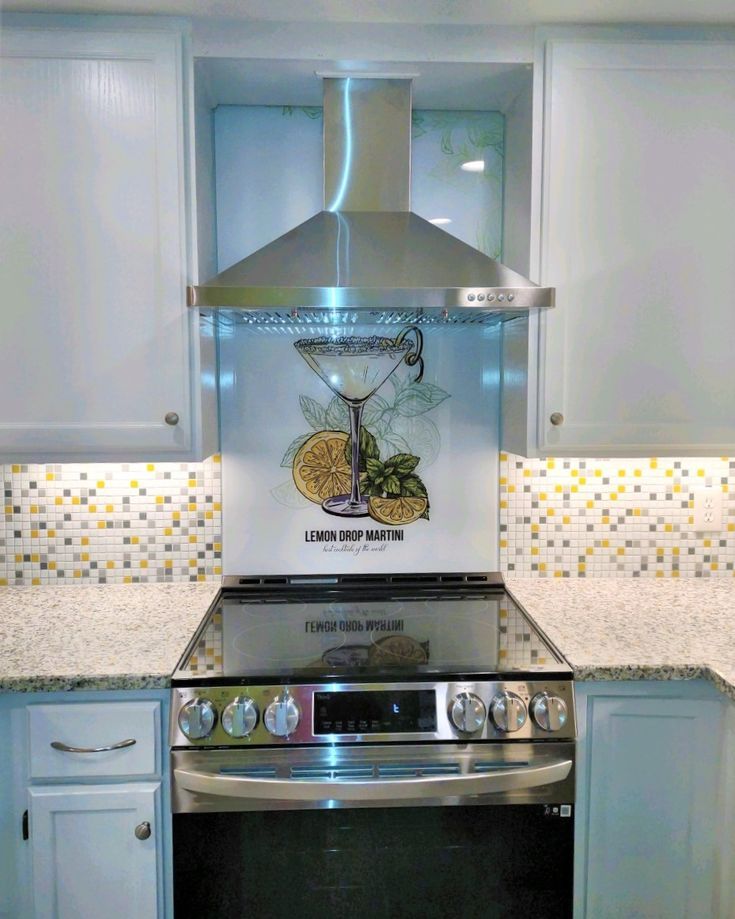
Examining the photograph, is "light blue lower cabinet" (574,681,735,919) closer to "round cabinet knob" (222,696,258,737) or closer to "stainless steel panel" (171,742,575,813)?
"stainless steel panel" (171,742,575,813)

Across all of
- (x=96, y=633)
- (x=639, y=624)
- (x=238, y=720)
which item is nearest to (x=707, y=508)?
(x=639, y=624)

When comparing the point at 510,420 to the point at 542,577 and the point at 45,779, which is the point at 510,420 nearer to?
the point at 542,577

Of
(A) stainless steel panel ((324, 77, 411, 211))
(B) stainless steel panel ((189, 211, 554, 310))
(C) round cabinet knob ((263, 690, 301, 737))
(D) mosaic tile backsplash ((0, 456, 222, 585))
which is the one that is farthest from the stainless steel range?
(A) stainless steel panel ((324, 77, 411, 211))

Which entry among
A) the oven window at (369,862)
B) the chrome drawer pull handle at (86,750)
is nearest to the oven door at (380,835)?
the oven window at (369,862)

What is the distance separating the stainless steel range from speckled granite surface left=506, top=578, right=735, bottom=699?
0.14 metres

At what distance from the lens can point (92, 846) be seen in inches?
56.5

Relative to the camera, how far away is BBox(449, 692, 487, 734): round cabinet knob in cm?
141

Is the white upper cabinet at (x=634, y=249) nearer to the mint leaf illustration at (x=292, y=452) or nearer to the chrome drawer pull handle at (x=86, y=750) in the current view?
the mint leaf illustration at (x=292, y=452)

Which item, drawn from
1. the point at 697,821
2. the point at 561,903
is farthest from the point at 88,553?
the point at 697,821

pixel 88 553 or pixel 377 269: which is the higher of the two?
pixel 377 269

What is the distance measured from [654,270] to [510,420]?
1.62 feet

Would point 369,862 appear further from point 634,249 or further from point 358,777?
point 634,249

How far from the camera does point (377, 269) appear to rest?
1.62 metres

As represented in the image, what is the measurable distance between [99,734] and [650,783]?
109 cm
